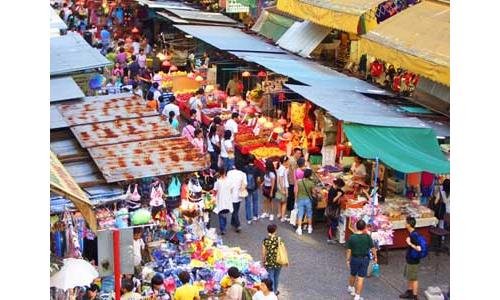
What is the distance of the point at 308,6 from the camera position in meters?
22.5

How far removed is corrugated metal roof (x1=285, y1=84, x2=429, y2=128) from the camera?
1484 cm

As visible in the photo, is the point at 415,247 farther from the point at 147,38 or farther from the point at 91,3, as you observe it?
the point at 91,3

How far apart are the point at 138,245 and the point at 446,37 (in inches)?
293

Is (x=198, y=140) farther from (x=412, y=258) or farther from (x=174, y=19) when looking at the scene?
(x=174, y=19)

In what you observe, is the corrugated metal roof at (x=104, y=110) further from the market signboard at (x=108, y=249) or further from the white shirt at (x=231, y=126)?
the market signboard at (x=108, y=249)

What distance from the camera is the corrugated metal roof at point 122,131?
1445cm

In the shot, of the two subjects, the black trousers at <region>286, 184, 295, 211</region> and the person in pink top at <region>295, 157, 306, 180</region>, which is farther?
the black trousers at <region>286, 184, 295, 211</region>

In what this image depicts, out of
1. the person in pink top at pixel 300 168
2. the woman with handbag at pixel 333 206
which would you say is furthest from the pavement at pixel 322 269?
the person in pink top at pixel 300 168

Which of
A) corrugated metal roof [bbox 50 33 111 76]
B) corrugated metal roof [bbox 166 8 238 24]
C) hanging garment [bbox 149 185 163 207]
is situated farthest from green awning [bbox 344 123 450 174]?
corrugated metal roof [bbox 166 8 238 24]

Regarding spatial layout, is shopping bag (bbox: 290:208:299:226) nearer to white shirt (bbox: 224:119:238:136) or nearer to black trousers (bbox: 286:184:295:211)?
black trousers (bbox: 286:184:295:211)

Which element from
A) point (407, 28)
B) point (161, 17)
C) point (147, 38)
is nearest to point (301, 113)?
point (407, 28)

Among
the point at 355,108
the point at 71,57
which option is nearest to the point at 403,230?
the point at 355,108

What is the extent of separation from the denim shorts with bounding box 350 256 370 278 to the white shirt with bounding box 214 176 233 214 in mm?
3132

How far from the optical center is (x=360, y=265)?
12.1 metres
